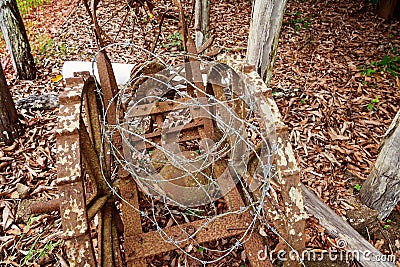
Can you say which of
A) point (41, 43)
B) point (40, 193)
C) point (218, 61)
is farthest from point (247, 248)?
point (41, 43)

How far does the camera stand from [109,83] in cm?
208

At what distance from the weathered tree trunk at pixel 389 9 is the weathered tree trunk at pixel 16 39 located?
578 centimetres

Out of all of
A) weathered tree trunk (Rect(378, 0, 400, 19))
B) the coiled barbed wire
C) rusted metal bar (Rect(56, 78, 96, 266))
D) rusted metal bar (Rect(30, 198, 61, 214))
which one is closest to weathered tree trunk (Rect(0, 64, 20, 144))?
the coiled barbed wire

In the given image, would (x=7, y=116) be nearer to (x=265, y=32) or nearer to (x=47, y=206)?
(x=47, y=206)

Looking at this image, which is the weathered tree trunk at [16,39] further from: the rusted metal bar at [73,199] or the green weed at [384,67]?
the green weed at [384,67]

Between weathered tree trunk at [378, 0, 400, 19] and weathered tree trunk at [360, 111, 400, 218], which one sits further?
weathered tree trunk at [378, 0, 400, 19]

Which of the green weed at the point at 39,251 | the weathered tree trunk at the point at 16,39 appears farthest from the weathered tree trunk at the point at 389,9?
the green weed at the point at 39,251

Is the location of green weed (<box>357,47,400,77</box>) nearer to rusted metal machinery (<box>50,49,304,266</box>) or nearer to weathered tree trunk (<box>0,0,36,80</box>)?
rusted metal machinery (<box>50,49,304,266</box>)

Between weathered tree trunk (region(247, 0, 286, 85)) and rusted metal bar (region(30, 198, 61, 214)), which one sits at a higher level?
weathered tree trunk (region(247, 0, 286, 85))

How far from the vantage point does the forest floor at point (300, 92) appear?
8.39ft

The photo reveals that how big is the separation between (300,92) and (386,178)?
1651mm

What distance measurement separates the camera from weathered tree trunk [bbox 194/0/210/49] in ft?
12.6

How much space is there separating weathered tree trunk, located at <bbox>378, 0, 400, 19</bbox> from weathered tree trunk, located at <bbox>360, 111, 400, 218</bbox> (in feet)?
13.8

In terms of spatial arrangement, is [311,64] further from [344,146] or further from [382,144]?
[382,144]
